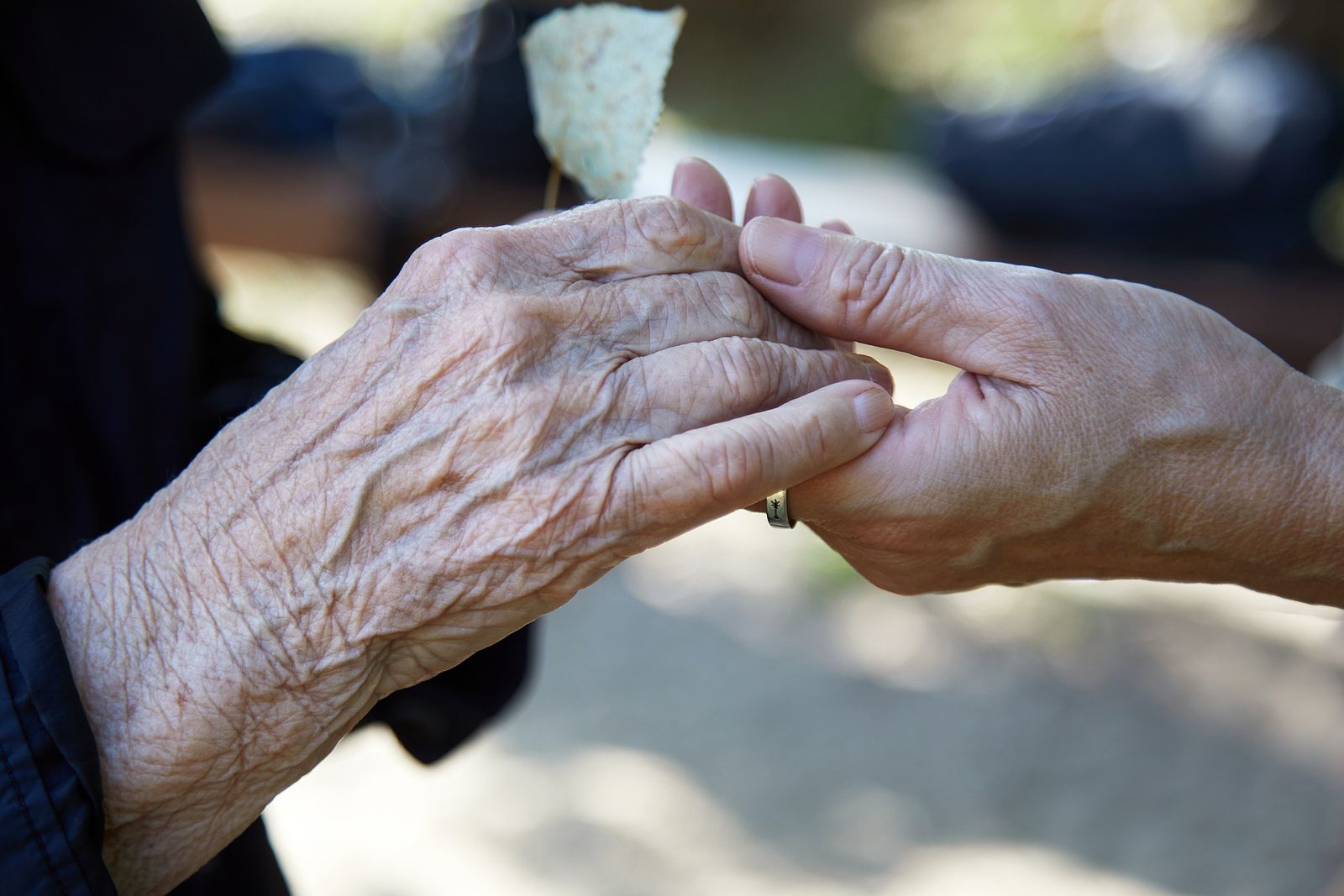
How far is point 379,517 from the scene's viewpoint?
0.98 metres

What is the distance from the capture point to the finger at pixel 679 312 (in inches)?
41.9

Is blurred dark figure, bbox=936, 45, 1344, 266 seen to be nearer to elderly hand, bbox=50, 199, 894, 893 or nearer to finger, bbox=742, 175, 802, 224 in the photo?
finger, bbox=742, 175, 802, 224

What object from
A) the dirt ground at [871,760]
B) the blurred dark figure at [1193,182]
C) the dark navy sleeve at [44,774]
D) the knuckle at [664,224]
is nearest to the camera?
the dark navy sleeve at [44,774]

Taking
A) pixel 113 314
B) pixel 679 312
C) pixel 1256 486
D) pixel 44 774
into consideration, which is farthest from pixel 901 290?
pixel 113 314

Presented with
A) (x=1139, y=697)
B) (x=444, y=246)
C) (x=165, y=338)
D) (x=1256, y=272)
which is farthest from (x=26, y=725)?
(x=1256, y=272)

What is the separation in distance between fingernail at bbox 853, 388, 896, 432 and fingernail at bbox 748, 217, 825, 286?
0.53ft

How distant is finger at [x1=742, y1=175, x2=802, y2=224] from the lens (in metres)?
1.35

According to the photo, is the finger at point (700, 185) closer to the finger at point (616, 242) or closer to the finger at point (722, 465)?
the finger at point (616, 242)

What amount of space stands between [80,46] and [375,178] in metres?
2.91

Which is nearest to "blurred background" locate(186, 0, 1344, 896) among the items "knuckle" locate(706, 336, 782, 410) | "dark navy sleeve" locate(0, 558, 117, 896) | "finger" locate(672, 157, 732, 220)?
"finger" locate(672, 157, 732, 220)

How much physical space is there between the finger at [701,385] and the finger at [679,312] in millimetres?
28

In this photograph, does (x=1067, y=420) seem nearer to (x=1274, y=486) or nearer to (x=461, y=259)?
(x=1274, y=486)

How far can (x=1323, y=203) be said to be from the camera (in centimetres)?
377

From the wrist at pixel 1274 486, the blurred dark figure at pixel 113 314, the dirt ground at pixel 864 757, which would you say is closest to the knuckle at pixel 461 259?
the blurred dark figure at pixel 113 314
